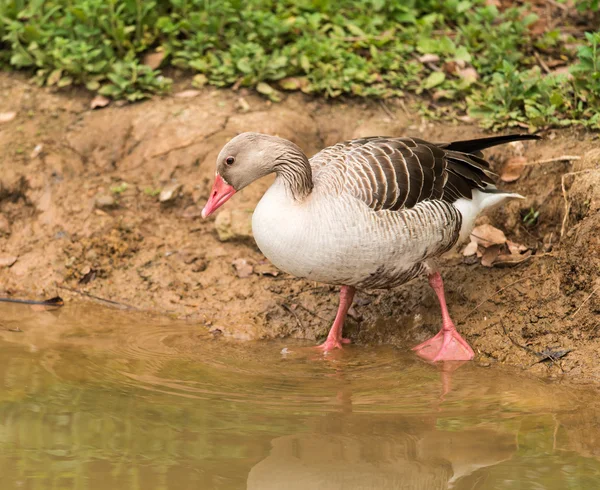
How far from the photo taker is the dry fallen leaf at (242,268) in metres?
6.17

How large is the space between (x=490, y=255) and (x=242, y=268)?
1.84 metres

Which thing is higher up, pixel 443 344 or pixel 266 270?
pixel 443 344

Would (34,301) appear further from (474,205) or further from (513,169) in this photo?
(513,169)

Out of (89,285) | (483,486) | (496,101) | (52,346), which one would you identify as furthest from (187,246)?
(483,486)

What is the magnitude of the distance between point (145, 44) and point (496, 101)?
127 inches

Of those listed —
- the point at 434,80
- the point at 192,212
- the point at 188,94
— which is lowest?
the point at 192,212

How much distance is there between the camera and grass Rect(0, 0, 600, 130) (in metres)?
7.14

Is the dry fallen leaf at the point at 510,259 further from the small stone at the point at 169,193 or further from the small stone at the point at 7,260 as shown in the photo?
the small stone at the point at 7,260

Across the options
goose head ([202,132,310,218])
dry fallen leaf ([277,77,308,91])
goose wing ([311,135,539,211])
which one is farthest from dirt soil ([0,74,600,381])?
goose head ([202,132,310,218])

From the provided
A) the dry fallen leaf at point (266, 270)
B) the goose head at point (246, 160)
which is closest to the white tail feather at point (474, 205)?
the goose head at point (246, 160)

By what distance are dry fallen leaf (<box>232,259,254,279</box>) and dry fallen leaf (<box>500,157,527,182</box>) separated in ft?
6.75

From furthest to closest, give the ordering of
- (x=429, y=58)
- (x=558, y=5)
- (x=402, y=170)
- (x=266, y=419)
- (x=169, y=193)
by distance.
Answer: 1. (x=558, y=5)
2. (x=429, y=58)
3. (x=169, y=193)
4. (x=402, y=170)
5. (x=266, y=419)

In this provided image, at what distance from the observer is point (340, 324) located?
5.54 meters

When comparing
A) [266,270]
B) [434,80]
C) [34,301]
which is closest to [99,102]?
[34,301]
